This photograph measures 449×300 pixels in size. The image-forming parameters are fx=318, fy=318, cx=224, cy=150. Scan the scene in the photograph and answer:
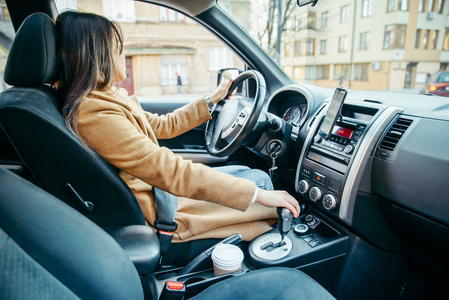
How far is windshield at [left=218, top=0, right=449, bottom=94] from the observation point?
1.55 metres

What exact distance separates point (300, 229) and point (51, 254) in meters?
1.15

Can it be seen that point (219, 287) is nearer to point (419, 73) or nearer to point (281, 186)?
point (281, 186)

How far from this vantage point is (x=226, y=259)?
116 cm

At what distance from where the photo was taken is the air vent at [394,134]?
117cm

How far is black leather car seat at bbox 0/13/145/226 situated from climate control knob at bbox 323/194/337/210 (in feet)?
2.51

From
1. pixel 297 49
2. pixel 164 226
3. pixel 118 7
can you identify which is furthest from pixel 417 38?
pixel 118 7

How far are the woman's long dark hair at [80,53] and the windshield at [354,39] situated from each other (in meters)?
1.01

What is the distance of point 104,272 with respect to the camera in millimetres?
550

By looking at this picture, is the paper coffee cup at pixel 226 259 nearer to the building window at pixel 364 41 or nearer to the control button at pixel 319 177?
the control button at pixel 319 177

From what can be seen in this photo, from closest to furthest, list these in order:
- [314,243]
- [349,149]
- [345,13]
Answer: [349,149] → [314,243] → [345,13]

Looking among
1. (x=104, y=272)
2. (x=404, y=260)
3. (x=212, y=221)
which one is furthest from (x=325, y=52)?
(x=104, y=272)

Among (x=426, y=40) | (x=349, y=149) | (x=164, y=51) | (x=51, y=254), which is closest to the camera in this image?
(x=51, y=254)

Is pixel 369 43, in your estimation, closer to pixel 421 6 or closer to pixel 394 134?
pixel 421 6

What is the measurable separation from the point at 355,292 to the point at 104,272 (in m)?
1.24
